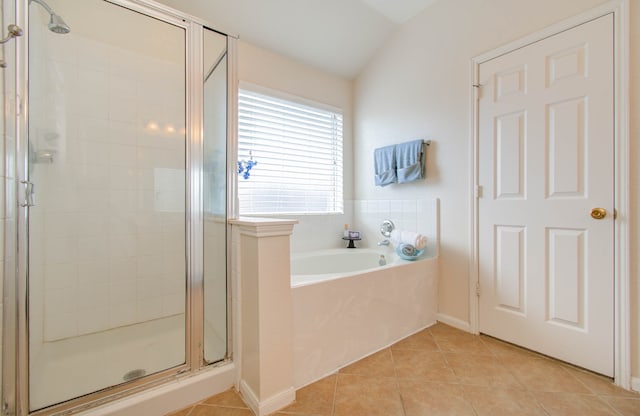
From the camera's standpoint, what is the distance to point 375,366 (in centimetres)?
163

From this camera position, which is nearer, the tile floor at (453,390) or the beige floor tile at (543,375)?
the tile floor at (453,390)

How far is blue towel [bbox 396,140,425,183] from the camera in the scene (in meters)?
2.27

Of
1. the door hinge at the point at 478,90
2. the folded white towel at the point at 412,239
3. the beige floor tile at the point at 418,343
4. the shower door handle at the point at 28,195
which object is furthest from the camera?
the folded white towel at the point at 412,239

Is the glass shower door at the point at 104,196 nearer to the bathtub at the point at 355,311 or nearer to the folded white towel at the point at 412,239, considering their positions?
the bathtub at the point at 355,311

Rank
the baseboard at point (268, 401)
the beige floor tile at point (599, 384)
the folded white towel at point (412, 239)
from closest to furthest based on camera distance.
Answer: the baseboard at point (268, 401), the beige floor tile at point (599, 384), the folded white towel at point (412, 239)

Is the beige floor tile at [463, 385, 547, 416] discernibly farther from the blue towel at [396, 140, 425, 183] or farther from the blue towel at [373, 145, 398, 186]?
the blue towel at [373, 145, 398, 186]

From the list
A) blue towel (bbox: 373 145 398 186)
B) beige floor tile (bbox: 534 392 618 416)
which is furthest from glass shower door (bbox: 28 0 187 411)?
beige floor tile (bbox: 534 392 618 416)

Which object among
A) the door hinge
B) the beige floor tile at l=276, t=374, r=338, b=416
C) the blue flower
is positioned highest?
the door hinge

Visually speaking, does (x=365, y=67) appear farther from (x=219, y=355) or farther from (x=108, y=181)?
(x=219, y=355)

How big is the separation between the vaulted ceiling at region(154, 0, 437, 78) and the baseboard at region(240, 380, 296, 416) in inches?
95.9

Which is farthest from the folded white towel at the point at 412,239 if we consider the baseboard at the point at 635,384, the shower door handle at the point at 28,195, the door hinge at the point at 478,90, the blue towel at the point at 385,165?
the shower door handle at the point at 28,195

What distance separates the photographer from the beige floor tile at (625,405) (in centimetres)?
124

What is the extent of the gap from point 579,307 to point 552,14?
1766mm

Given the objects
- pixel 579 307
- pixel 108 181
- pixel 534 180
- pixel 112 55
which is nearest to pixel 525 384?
pixel 579 307
